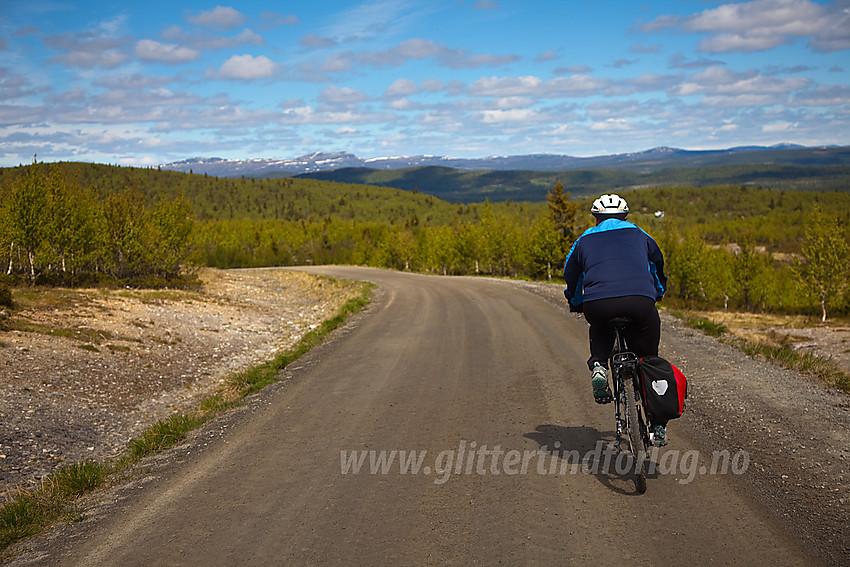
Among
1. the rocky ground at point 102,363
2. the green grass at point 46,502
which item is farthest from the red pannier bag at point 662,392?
the rocky ground at point 102,363

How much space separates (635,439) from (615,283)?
131cm

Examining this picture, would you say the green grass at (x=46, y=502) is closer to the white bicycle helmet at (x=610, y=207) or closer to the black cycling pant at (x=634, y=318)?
the black cycling pant at (x=634, y=318)

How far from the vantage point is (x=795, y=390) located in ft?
26.0

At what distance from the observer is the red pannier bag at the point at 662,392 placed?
4.82 m

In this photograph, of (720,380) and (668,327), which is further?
(668,327)

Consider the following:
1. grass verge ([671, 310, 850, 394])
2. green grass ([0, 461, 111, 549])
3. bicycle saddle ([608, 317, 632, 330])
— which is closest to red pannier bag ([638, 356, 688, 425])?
bicycle saddle ([608, 317, 632, 330])

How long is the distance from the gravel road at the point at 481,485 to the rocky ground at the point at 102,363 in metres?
2.34

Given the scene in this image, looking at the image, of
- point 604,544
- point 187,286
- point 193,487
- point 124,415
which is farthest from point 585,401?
point 187,286

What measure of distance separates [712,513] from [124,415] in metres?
9.29

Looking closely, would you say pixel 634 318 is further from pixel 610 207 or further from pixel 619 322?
pixel 610 207

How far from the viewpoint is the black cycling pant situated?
16.1ft

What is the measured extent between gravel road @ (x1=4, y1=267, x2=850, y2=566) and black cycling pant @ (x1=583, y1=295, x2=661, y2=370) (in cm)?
119

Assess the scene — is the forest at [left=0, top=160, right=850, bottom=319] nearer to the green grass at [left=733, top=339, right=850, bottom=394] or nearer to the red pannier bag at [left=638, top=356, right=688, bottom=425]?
the red pannier bag at [left=638, top=356, right=688, bottom=425]

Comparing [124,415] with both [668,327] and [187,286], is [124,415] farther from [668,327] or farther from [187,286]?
[187,286]
